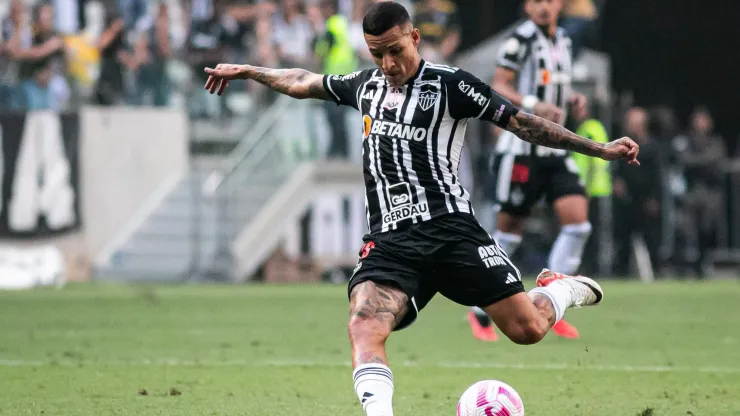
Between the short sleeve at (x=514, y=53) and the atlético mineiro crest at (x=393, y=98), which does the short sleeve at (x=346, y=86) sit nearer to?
the atlético mineiro crest at (x=393, y=98)

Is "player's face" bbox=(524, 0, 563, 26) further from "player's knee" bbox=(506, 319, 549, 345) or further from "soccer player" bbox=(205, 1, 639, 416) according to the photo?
"player's knee" bbox=(506, 319, 549, 345)

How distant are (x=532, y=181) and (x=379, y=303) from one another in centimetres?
524

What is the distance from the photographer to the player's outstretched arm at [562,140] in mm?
7027

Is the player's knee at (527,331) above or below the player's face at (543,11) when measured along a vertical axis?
below

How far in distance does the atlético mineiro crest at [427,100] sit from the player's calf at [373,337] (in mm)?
913

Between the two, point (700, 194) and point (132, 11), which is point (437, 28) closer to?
point (132, 11)

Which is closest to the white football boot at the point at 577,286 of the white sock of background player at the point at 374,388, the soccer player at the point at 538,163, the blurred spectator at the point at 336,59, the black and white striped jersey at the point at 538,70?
the white sock of background player at the point at 374,388

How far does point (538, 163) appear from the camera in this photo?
38.7 ft

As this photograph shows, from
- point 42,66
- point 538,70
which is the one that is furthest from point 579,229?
point 42,66

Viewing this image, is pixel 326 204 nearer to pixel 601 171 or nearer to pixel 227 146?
pixel 227 146

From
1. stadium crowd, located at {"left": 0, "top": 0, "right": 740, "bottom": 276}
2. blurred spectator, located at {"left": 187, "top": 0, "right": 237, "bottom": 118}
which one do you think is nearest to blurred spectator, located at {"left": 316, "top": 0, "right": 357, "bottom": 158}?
stadium crowd, located at {"left": 0, "top": 0, "right": 740, "bottom": 276}

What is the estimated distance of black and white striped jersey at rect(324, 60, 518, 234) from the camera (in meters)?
6.93

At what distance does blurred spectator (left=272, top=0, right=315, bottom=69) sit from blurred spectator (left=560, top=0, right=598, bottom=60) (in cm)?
400

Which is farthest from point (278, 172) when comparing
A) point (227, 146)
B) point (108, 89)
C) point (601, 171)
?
point (601, 171)
